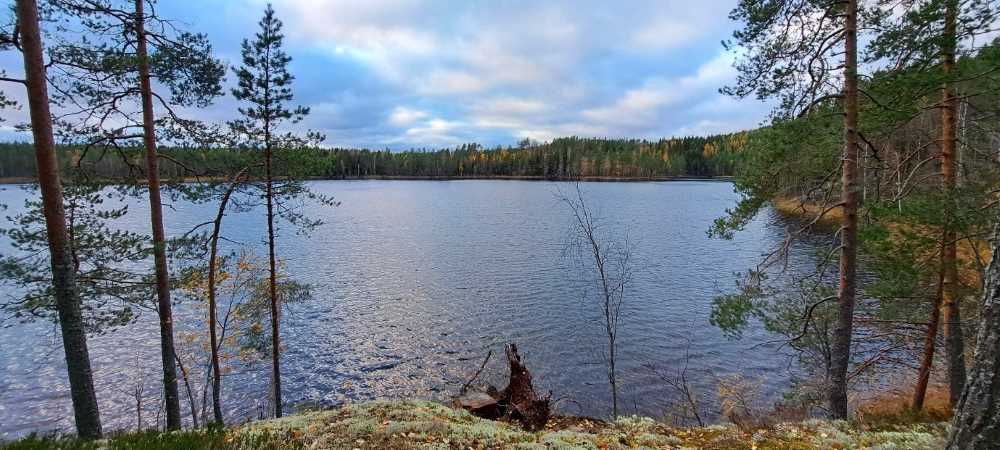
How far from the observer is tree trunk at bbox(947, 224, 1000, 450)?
3.18 meters

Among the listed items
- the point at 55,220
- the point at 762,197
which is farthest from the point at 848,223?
the point at 55,220

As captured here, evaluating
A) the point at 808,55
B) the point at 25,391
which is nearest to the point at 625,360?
the point at 808,55

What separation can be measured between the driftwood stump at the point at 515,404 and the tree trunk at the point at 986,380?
7608 millimetres

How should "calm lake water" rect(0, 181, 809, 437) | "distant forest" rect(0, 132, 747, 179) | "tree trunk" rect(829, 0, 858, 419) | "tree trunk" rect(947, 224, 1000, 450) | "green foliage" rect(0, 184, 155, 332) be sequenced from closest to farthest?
"tree trunk" rect(947, 224, 1000, 450) → "tree trunk" rect(829, 0, 858, 419) → "green foliage" rect(0, 184, 155, 332) → "calm lake water" rect(0, 181, 809, 437) → "distant forest" rect(0, 132, 747, 179)

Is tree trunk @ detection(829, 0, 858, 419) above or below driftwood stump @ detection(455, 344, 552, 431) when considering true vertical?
above

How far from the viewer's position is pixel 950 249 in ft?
29.6

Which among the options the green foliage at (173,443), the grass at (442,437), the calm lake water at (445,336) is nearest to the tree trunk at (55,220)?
the grass at (442,437)

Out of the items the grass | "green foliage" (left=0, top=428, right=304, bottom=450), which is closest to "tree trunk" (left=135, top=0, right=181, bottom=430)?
the grass

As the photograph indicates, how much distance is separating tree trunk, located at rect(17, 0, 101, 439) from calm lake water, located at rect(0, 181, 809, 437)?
8371 mm

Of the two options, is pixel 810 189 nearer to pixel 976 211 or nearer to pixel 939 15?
pixel 976 211

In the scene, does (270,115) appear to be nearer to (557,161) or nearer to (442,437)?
(442,437)

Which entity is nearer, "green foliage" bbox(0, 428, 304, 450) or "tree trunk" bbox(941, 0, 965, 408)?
"green foliage" bbox(0, 428, 304, 450)

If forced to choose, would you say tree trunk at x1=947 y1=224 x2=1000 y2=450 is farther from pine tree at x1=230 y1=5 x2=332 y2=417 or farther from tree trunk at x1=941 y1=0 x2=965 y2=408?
pine tree at x1=230 y1=5 x2=332 y2=417

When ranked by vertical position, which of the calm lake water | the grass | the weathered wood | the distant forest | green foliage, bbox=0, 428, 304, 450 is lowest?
the calm lake water
